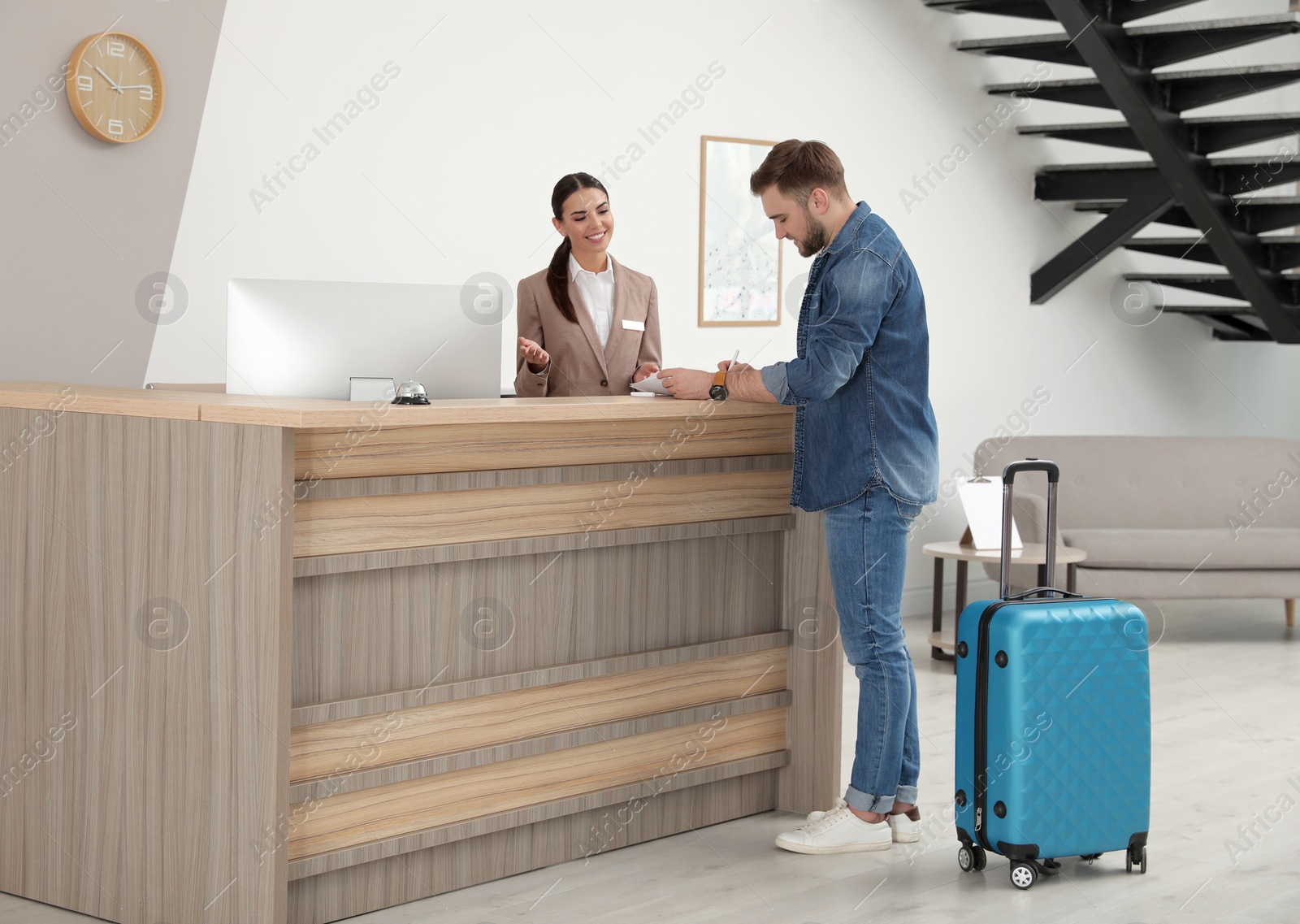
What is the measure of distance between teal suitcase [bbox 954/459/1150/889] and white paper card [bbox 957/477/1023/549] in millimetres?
2338

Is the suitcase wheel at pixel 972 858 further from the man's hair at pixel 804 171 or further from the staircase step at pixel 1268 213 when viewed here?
the staircase step at pixel 1268 213

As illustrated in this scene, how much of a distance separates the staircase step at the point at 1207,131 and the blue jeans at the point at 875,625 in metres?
3.78

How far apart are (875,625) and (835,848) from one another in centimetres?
54

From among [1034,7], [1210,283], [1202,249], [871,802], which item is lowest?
[871,802]

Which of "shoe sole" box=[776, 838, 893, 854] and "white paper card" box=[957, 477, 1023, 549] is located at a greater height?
"white paper card" box=[957, 477, 1023, 549]

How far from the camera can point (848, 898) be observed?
2996 millimetres

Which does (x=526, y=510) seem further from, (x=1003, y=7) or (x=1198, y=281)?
(x=1198, y=281)

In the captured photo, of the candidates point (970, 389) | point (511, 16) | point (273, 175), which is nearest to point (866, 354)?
point (273, 175)

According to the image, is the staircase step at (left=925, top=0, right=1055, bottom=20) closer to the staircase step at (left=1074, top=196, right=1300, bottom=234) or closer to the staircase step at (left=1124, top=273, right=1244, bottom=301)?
the staircase step at (left=1074, top=196, right=1300, bottom=234)

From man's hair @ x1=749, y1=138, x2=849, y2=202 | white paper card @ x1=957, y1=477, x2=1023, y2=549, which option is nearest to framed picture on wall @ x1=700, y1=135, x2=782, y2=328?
white paper card @ x1=957, y1=477, x2=1023, y2=549

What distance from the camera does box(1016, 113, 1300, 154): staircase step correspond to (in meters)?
6.04

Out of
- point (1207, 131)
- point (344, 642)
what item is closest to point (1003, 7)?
point (1207, 131)

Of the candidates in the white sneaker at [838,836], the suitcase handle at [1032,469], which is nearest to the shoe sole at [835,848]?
the white sneaker at [838,836]

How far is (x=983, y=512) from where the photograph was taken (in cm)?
546
